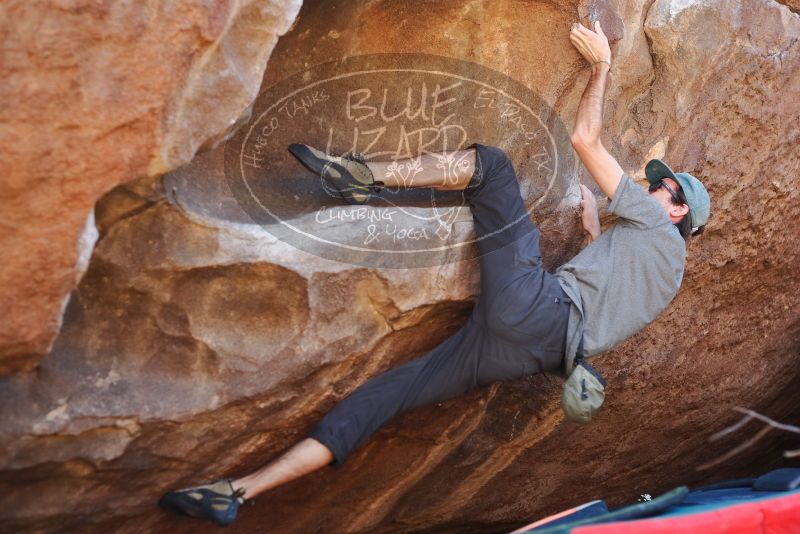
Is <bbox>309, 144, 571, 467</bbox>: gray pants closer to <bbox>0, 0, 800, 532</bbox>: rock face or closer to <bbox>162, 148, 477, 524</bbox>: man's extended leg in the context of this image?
<bbox>162, 148, 477, 524</bbox>: man's extended leg

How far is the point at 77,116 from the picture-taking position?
2.03 m

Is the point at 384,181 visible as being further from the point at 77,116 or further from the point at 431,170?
the point at 77,116

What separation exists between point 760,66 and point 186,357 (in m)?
2.24

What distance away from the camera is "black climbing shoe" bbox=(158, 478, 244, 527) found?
2.63 meters

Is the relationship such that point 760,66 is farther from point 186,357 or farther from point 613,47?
point 186,357

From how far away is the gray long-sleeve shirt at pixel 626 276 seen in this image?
2.83 m

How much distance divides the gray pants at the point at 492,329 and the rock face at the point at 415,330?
0.36 feet

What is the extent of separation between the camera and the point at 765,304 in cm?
374

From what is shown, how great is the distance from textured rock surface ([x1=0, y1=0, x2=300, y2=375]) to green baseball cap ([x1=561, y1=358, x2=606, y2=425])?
135cm

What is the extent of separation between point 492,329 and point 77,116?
1354mm

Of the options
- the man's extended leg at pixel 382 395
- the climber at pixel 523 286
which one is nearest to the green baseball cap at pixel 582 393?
the climber at pixel 523 286

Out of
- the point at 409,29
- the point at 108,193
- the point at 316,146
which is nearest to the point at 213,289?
the point at 108,193

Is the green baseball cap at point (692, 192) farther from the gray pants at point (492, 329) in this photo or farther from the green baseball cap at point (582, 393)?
the green baseball cap at point (582, 393)

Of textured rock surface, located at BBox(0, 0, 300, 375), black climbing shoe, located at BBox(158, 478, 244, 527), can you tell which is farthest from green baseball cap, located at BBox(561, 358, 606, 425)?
textured rock surface, located at BBox(0, 0, 300, 375)
